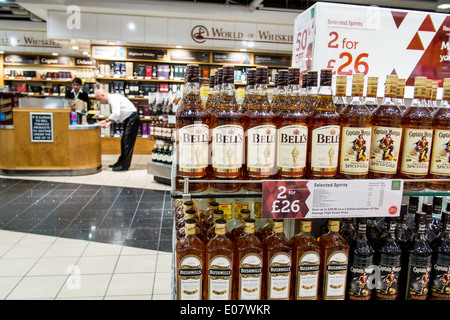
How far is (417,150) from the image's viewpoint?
1.33 metres

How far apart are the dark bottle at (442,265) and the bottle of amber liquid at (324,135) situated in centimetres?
51

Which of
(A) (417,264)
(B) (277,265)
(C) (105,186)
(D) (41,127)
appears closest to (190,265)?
(B) (277,265)

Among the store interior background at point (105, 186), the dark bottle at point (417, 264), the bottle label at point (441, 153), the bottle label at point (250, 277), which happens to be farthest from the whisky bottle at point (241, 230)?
the store interior background at point (105, 186)

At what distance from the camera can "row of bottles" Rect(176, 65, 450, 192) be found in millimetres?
1240

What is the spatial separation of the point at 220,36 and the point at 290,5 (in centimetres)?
239

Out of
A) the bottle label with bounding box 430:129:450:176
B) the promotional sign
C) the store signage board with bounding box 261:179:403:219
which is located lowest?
the store signage board with bounding box 261:179:403:219

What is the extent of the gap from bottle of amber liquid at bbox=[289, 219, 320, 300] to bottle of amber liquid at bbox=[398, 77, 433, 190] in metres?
0.43

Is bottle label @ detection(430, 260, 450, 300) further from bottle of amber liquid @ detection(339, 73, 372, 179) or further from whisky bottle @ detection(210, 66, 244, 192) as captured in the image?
whisky bottle @ detection(210, 66, 244, 192)

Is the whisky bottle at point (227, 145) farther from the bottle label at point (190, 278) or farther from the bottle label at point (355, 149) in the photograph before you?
the bottle label at point (355, 149)

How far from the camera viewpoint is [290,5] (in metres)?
8.90

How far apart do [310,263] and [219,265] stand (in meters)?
0.35

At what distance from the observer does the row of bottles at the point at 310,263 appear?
1.27 m

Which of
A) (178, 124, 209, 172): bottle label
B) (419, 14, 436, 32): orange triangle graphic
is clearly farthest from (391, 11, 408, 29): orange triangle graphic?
(178, 124, 209, 172): bottle label

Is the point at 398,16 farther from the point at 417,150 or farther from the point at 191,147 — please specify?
the point at 191,147
